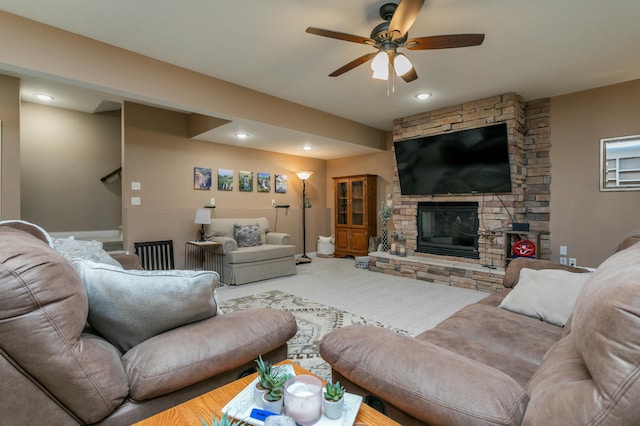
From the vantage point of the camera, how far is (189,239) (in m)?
4.95

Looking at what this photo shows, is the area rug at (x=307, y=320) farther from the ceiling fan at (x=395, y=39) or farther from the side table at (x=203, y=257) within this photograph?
the ceiling fan at (x=395, y=39)

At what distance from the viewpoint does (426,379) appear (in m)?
0.89

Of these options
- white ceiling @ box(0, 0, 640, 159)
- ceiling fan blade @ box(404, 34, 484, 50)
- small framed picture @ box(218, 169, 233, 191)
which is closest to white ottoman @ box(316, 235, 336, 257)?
small framed picture @ box(218, 169, 233, 191)

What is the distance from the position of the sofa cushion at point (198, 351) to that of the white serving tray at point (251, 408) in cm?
18

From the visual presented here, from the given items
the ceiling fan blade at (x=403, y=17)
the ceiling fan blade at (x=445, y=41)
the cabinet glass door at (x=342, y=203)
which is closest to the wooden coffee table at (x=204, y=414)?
the ceiling fan blade at (x=403, y=17)

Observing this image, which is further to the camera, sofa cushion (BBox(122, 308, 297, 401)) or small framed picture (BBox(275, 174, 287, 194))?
small framed picture (BBox(275, 174, 287, 194))

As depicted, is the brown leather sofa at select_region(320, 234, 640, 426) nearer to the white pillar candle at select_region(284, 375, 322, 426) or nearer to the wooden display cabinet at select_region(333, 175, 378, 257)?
the white pillar candle at select_region(284, 375, 322, 426)

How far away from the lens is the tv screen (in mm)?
4105

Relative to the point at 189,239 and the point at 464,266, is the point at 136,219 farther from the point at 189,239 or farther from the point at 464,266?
the point at 464,266

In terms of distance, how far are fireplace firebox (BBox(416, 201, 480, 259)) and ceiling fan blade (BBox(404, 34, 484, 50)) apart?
272 cm

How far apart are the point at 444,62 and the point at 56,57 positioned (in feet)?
11.6

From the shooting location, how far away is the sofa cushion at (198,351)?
960 mm

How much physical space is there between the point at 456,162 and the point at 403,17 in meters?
2.91

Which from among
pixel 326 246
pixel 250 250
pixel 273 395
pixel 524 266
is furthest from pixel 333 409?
pixel 326 246
